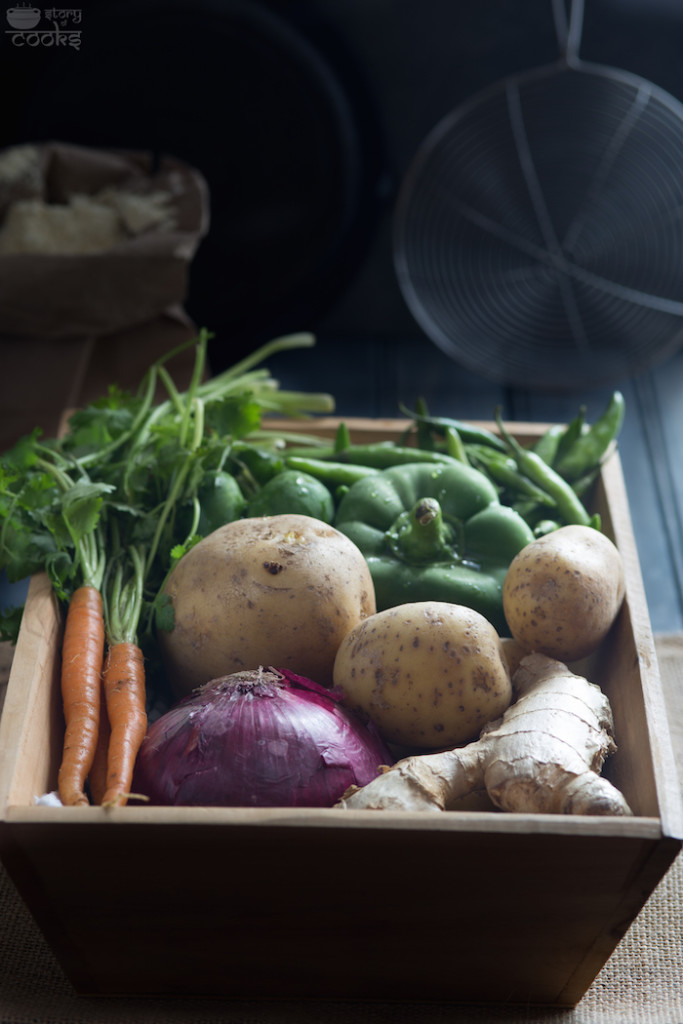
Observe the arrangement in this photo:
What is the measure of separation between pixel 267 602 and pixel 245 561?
2.6 inches

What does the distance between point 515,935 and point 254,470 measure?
880mm

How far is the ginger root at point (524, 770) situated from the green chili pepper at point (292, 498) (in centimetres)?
49

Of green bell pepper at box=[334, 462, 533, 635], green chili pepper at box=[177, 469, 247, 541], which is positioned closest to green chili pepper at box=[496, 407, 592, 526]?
green bell pepper at box=[334, 462, 533, 635]

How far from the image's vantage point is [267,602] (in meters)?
1.28

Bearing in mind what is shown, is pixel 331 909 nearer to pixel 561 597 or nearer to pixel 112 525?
pixel 561 597

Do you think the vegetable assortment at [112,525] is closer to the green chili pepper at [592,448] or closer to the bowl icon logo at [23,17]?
the green chili pepper at [592,448]

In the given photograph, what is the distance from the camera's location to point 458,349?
2.66 meters

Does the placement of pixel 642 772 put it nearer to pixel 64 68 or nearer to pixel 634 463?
pixel 634 463

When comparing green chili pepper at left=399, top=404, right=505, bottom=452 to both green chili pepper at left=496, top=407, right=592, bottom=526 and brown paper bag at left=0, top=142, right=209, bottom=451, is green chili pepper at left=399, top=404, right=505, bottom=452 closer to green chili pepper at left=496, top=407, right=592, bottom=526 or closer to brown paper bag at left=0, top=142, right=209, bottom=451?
green chili pepper at left=496, top=407, right=592, bottom=526

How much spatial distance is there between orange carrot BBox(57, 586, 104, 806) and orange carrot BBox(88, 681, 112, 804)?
20mm

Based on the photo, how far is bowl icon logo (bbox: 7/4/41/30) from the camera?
88.8 inches

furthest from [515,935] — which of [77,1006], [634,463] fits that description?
[634,463]

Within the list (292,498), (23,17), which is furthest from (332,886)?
(23,17)

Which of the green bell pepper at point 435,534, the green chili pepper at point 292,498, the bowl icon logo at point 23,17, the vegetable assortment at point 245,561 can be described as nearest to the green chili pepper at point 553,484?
the vegetable assortment at point 245,561
